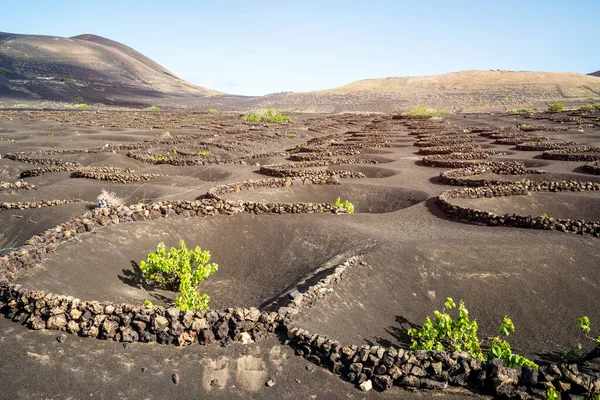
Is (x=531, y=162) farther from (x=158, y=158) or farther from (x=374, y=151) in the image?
(x=158, y=158)

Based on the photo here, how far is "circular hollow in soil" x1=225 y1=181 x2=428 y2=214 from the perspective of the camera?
1692cm

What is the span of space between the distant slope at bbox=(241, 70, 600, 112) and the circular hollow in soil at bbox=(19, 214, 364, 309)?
314ft

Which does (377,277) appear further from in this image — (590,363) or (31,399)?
(31,399)

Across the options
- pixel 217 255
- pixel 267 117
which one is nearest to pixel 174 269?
pixel 217 255

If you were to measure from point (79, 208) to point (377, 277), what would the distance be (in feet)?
36.4

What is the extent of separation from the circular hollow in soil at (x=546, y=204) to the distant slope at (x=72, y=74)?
384ft

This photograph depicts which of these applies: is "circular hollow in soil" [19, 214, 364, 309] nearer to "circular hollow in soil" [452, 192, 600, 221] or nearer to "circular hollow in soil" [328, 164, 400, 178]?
"circular hollow in soil" [452, 192, 600, 221]

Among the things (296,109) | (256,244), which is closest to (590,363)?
(256,244)

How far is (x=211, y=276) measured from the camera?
10812 millimetres

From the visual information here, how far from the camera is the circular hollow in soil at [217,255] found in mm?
8227

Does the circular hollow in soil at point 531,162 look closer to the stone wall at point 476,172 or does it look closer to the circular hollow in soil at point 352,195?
the stone wall at point 476,172

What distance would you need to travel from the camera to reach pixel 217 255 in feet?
37.9

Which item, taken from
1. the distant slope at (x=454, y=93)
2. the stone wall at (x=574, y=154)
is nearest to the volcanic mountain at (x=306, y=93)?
the distant slope at (x=454, y=93)

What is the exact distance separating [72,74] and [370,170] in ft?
477
